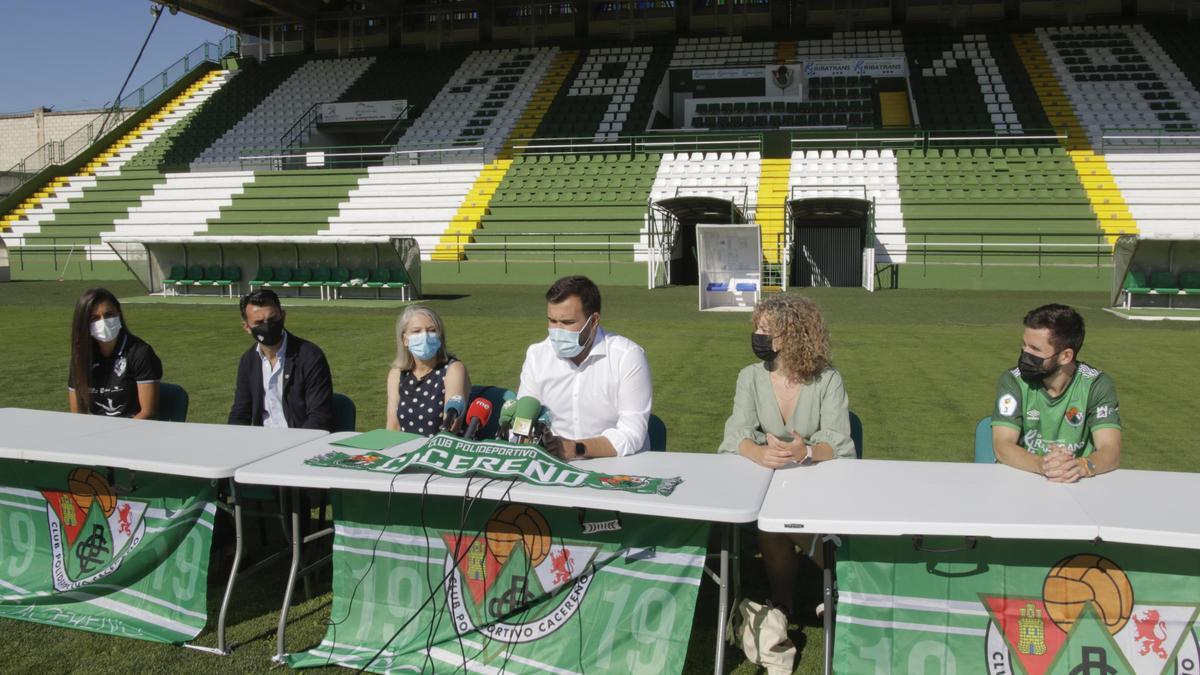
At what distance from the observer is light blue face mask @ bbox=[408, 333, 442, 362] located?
475cm

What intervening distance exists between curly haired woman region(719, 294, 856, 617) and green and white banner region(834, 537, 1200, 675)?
705 millimetres

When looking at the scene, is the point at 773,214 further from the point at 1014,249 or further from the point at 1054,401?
the point at 1054,401

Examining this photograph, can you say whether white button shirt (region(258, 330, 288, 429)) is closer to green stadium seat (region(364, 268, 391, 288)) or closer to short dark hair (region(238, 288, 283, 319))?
short dark hair (region(238, 288, 283, 319))

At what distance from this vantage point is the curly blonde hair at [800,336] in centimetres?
415

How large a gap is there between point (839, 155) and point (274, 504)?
25921mm

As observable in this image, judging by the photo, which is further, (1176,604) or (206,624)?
(206,624)

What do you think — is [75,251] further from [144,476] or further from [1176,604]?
[1176,604]

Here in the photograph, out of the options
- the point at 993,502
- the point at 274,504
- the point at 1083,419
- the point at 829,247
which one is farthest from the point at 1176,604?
the point at 829,247

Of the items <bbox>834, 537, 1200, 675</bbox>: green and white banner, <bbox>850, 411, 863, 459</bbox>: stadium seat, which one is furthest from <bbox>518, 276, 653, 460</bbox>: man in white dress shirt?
<bbox>834, 537, 1200, 675</bbox>: green and white banner

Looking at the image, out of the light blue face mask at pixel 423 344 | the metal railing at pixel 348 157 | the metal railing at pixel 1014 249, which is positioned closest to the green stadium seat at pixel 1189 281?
the metal railing at pixel 1014 249

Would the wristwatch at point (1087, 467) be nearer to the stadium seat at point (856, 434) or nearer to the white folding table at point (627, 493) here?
the stadium seat at point (856, 434)

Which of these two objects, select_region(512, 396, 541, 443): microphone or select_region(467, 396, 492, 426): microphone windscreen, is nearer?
select_region(512, 396, 541, 443): microphone

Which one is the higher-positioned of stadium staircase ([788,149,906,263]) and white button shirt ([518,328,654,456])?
stadium staircase ([788,149,906,263])

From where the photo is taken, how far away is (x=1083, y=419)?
13.3 ft
